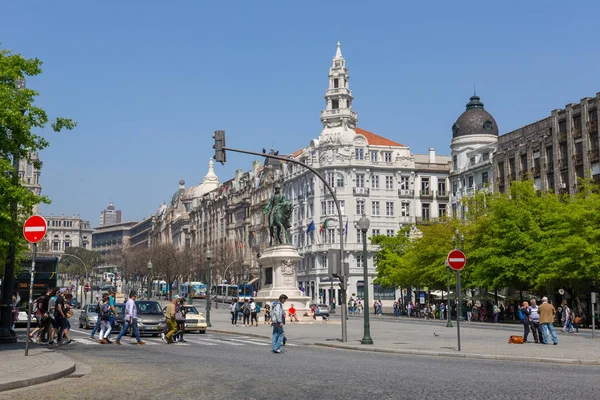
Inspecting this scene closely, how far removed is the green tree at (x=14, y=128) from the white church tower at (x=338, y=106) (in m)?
83.0

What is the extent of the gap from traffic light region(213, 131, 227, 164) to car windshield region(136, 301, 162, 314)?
9.65 metres

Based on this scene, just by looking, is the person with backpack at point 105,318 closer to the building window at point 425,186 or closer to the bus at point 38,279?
the bus at point 38,279

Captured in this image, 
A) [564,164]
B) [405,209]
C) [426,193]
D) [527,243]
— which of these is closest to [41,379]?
[527,243]

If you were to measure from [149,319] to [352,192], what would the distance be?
69831mm

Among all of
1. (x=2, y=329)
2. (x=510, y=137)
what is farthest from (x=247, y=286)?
(x=2, y=329)

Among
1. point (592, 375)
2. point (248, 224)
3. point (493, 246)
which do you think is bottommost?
point (592, 375)

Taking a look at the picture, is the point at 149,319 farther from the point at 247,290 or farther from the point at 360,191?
the point at 360,191

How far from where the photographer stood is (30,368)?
14.9 metres

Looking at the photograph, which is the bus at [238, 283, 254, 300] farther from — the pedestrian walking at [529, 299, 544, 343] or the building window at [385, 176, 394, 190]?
the pedestrian walking at [529, 299, 544, 343]

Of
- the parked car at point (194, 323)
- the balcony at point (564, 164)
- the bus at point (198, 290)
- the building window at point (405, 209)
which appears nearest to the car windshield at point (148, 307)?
the parked car at point (194, 323)

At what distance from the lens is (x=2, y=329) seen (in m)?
22.2

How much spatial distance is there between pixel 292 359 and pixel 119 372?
520 centimetres

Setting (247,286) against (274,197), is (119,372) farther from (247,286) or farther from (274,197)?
(247,286)

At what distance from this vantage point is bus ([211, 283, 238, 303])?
99125 millimetres
